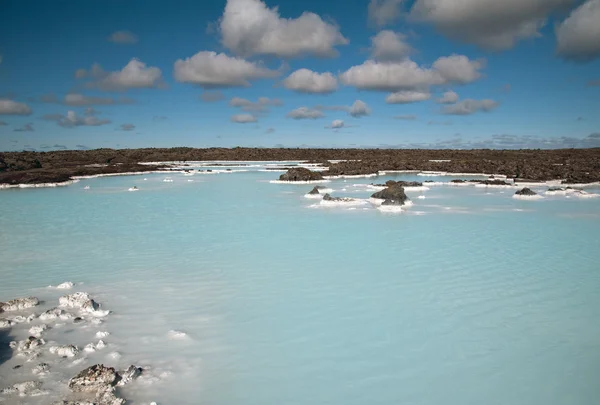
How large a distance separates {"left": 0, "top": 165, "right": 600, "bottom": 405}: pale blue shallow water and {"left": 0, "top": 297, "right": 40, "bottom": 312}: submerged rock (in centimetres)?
61

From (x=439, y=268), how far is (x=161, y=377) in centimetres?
681

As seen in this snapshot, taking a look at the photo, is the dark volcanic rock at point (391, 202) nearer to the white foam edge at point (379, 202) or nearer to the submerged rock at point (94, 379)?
the white foam edge at point (379, 202)

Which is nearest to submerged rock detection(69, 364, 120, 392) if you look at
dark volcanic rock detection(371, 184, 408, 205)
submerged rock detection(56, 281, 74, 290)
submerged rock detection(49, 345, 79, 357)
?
submerged rock detection(49, 345, 79, 357)

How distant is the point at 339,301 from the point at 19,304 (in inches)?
224

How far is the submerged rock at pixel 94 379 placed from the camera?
472 cm

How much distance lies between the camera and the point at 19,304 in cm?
711

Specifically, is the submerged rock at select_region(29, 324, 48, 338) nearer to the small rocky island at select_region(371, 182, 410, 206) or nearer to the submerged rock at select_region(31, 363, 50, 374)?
the submerged rock at select_region(31, 363, 50, 374)

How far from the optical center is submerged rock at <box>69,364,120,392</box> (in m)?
4.72

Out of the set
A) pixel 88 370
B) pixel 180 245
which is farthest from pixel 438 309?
pixel 180 245

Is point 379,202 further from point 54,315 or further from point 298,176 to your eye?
point 54,315

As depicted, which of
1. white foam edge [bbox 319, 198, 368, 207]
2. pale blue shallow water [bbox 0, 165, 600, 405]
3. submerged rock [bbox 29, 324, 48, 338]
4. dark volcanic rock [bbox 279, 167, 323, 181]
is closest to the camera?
pale blue shallow water [bbox 0, 165, 600, 405]

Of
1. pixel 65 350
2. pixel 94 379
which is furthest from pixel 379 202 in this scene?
pixel 94 379

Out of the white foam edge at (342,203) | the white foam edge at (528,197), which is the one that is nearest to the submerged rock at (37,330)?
the white foam edge at (342,203)

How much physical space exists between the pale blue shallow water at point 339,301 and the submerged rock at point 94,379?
32 centimetres
